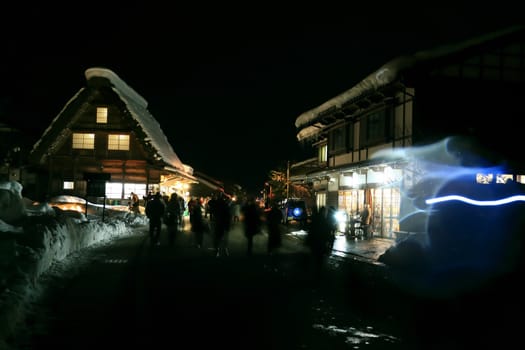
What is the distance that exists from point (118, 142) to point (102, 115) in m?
2.28

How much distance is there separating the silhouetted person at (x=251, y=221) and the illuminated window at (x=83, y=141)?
26.6 m

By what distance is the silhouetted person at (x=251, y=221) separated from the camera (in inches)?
674

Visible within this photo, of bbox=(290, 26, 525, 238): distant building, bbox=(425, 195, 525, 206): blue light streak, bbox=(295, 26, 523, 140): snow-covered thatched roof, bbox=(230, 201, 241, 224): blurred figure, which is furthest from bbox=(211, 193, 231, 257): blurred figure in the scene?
bbox=(230, 201, 241, 224): blurred figure

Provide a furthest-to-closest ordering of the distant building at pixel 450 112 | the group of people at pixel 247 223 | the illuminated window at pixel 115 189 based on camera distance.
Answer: the illuminated window at pixel 115 189 → the distant building at pixel 450 112 → the group of people at pixel 247 223

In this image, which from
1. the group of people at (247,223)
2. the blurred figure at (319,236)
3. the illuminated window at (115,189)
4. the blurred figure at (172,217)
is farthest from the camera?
the illuminated window at (115,189)

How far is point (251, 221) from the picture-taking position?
17.1 metres

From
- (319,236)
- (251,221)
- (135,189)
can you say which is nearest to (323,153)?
(135,189)

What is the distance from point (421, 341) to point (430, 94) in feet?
59.5

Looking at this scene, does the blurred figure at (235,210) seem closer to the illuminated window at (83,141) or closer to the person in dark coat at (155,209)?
the person in dark coat at (155,209)

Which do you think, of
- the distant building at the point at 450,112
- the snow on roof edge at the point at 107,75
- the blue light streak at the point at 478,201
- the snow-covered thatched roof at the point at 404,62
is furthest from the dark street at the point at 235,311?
the snow on roof edge at the point at 107,75

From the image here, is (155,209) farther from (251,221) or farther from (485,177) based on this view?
(485,177)

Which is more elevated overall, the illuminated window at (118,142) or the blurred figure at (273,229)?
the illuminated window at (118,142)

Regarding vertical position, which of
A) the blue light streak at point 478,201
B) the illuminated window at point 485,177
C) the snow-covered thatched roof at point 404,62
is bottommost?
the blue light streak at point 478,201

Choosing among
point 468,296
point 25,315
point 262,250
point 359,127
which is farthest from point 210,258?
point 359,127
